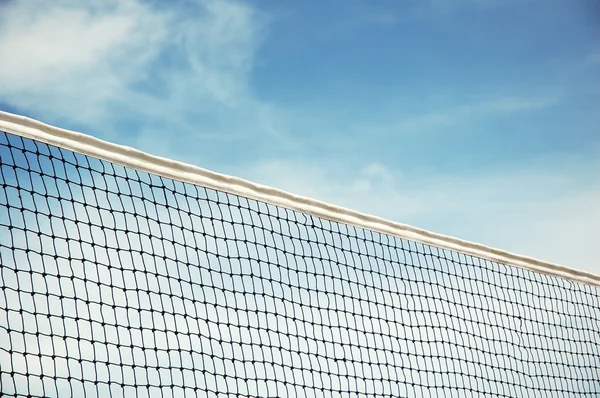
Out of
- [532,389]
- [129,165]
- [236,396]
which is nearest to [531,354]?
[532,389]

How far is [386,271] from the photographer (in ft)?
18.1

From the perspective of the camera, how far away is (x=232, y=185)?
480 cm

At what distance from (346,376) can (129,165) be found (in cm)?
188

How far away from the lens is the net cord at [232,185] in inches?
165

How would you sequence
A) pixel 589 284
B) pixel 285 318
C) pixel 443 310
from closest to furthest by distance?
pixel 285 318 < pixel 443 310 < pixel 589 284

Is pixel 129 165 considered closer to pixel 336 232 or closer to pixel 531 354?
pixel 336 232

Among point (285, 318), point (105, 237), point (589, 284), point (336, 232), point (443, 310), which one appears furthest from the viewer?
point (589, 284)

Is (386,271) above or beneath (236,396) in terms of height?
above

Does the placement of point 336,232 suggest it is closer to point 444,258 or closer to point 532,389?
point 444,258

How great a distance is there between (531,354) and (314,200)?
2.23 m

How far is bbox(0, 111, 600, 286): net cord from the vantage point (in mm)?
4195

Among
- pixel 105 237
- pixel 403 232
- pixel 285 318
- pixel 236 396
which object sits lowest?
pixel 236 396

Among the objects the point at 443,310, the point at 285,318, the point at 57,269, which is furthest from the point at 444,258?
the point at 57,269

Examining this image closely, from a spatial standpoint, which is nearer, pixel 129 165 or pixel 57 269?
pixel 57 269
